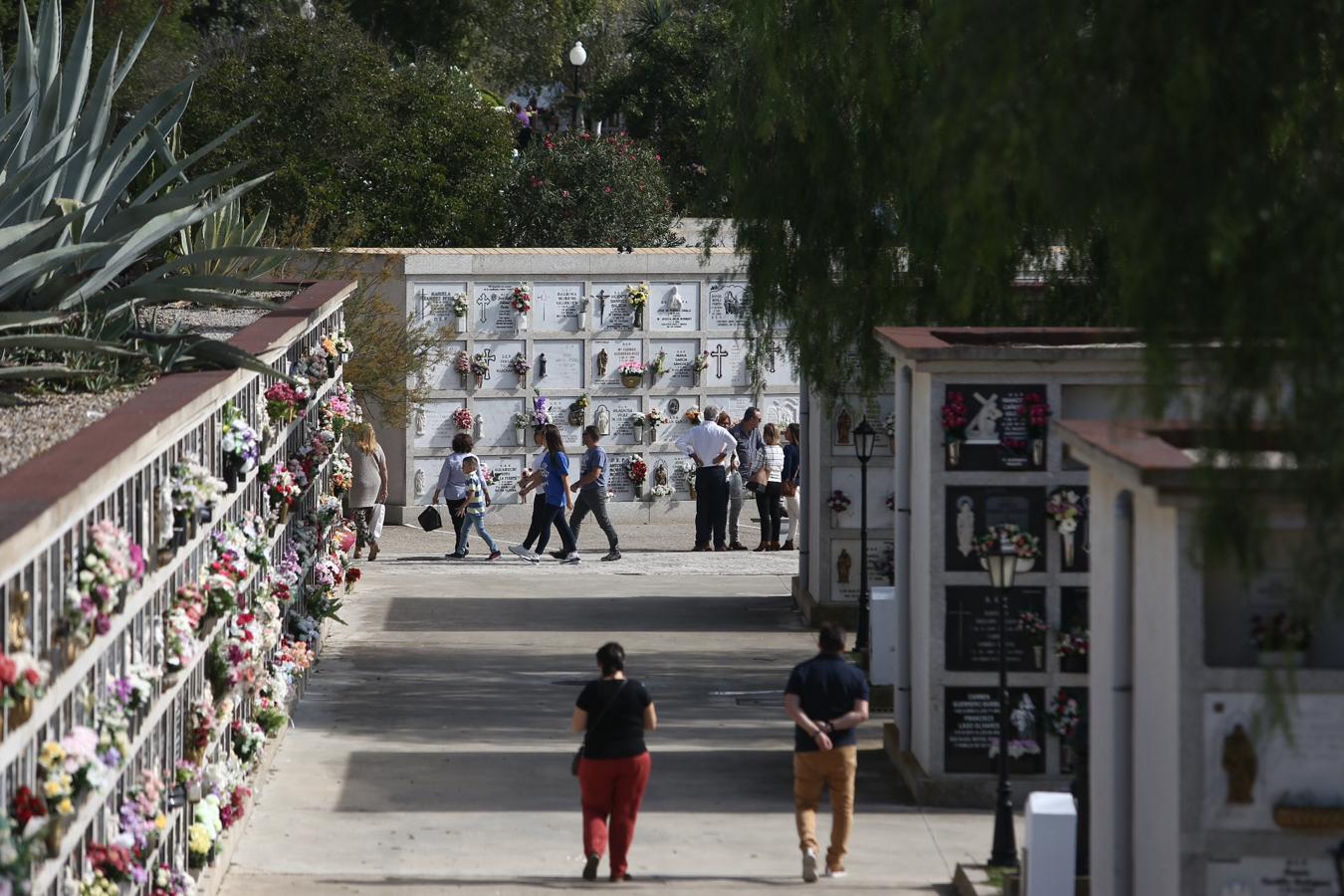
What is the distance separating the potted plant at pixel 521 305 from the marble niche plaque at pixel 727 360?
7.40ft

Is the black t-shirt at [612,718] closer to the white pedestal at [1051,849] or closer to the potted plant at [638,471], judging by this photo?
the white pedestal at [1051,849]

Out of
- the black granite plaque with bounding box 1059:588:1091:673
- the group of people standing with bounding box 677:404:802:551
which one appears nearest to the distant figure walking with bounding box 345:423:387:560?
the group of people standing with bounding box 677:404:802:551

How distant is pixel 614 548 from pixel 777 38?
8.89 metres

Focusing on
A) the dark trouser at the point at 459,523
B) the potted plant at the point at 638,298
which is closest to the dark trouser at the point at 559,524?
the dark trouser at the point at 459,523

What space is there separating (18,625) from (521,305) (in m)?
18.4

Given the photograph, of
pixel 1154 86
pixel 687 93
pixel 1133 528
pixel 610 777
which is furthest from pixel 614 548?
pixel 687 93

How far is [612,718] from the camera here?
945 cm

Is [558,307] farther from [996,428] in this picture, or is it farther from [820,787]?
[820,787]

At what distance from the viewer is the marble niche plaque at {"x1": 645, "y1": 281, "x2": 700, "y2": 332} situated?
24141 millimetres

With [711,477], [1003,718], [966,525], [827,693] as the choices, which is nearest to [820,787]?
[827,693]

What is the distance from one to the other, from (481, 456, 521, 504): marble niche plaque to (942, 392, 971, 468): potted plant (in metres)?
13.5

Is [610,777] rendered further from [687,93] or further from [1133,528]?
[687,93]

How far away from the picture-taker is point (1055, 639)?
11023mm

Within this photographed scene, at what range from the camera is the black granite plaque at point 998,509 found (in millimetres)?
10992
